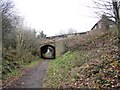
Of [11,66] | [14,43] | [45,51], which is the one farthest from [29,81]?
[45,51]

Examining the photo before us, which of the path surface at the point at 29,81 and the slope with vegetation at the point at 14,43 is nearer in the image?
the path surface at the point at 29,81

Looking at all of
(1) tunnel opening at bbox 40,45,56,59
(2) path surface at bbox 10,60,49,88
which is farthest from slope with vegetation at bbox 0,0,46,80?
(1) tunnel opening at bbox 40,45,56,59

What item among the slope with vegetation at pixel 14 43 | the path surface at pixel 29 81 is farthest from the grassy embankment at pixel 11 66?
the path surface at pixel 29 81

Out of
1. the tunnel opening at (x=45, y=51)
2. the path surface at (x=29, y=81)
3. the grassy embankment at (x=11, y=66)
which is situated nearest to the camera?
Answer: the path surface at (x=29, y=81)

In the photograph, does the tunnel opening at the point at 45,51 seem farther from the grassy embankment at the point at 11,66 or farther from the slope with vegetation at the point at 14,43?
the grassy embankment at the point at 11,66

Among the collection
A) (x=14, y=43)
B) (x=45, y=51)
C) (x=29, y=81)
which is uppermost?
(x=14, y=43)

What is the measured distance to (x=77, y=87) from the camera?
1157 centimetres

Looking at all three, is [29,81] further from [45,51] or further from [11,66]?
[45,51]

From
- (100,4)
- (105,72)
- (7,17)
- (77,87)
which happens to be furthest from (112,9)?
(7,17)

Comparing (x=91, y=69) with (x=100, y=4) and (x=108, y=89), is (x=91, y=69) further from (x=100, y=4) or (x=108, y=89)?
(x=100, y=4)

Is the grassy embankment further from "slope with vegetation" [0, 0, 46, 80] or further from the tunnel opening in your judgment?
the tunnel opening

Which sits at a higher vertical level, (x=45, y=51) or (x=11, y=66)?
(x=45, y=51)

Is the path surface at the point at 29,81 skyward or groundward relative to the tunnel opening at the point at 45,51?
groundward

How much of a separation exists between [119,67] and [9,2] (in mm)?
21045
